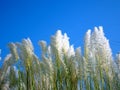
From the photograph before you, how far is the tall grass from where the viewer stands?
7.96 m

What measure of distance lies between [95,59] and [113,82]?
0.82 metres

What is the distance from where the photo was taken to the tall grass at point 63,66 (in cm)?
796

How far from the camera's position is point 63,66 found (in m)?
8.17

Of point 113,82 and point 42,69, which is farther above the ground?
point 42,69

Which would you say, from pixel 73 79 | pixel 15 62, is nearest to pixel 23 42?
pixel 15 62

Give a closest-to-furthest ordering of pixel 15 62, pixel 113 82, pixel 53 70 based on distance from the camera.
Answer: pixel 113 82, pixel 53 70, pixel 15 62

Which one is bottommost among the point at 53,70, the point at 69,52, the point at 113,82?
the point at 113,82

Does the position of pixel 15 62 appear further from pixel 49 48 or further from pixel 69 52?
pixel 69 52

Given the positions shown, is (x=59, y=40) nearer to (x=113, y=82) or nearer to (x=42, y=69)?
(x=42, y=69)

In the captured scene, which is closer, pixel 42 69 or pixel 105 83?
pixel 105 83

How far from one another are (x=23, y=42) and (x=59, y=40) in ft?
3.57

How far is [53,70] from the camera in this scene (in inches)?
328

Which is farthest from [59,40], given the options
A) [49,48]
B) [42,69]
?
[42,69]

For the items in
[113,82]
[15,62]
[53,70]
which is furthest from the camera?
[15,62]
